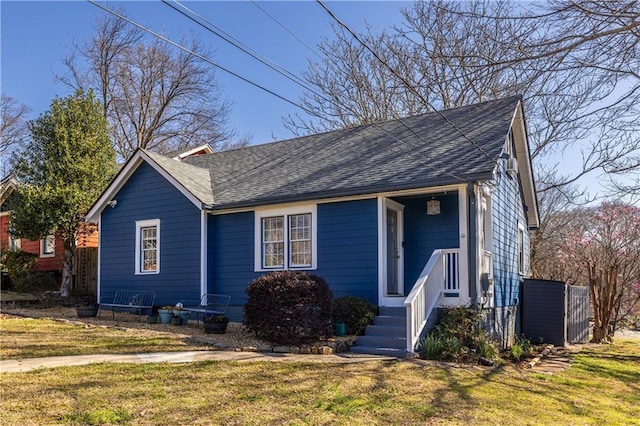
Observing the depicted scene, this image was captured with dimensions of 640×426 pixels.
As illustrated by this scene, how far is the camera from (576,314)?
1393cm

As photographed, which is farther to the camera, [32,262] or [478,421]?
[32,262]

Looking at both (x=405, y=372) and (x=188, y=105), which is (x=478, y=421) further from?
(x=188, y=105)

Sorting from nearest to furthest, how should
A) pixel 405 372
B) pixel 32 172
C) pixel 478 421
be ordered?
pixel 478 421 < pixel 405 372 < pixel 32 172

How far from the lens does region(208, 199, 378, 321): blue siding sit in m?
10.9

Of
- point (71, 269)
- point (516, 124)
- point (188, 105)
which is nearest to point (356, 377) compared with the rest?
point (516, 124)

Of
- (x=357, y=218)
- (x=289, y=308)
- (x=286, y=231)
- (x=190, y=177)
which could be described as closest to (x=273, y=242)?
(x=286, y=231)

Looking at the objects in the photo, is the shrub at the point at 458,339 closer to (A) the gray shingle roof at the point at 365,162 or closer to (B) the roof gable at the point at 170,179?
(A) the gray shingle roof at the point at 365,162

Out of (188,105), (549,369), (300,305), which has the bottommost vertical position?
(549,369)

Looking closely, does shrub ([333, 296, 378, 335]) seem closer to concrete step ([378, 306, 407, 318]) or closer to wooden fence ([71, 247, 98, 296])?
concrete step ([378, 306, 407, 318])

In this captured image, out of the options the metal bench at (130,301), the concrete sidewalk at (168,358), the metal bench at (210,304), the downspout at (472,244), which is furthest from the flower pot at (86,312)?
the downspout at (472,244)

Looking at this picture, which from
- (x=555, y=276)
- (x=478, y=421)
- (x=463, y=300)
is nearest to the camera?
(x=478, y=421)

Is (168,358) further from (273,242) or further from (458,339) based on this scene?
(273,242)

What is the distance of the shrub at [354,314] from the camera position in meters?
9.96

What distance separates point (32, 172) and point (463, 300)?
46.3ft
